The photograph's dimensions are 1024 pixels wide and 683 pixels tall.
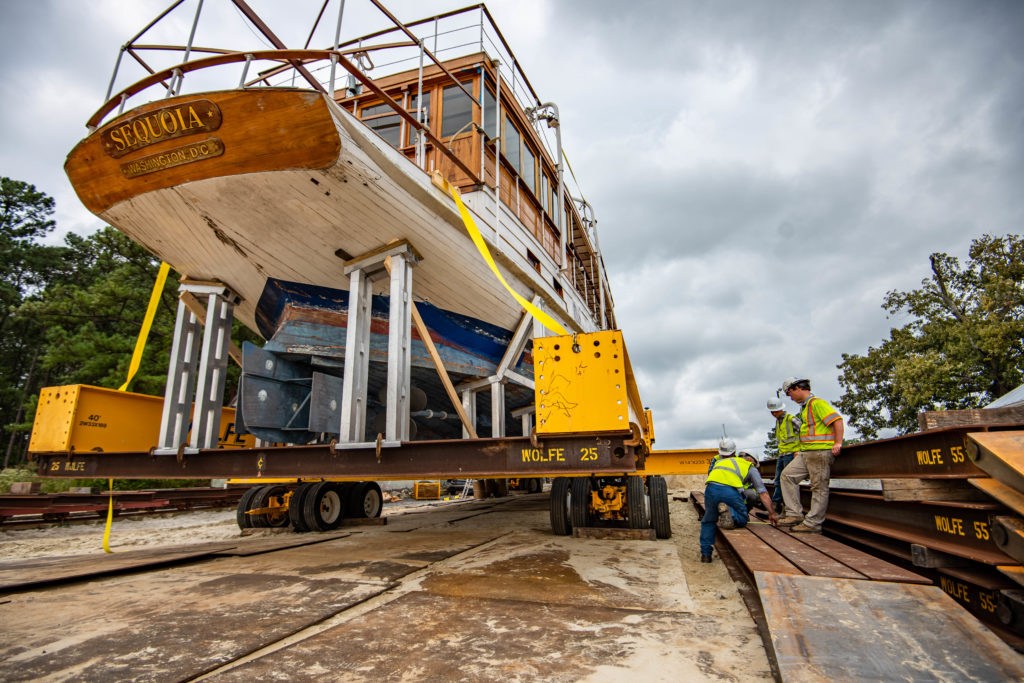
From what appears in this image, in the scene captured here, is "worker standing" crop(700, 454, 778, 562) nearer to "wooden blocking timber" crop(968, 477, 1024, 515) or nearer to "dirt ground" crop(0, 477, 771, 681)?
"dirt ground" crop(0, 477, 771, 681)

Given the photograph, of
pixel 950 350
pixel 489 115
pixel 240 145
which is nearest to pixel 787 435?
pixel 489 115

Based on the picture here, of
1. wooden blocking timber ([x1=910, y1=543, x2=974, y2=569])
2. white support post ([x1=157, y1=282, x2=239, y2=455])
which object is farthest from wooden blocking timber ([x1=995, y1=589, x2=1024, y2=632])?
white support post ([x1=157, y1=282, x2=239, y2=455])

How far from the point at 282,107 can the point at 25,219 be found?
36316mm

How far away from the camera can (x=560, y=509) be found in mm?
5297

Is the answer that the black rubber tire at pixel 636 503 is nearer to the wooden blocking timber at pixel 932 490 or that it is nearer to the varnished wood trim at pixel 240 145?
the wooden blocking timber at pixel 932 490

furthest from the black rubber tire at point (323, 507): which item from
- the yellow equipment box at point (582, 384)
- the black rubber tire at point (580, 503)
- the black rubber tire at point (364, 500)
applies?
the yellow equipment box at point (582, 384)

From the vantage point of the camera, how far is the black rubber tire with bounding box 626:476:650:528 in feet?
16.8

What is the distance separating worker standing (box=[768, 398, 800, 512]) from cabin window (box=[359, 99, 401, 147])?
19.4 ft

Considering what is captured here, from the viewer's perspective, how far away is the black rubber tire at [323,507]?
600 centimetres

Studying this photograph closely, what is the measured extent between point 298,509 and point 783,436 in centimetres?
569

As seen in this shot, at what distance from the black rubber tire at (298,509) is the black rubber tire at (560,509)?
300cm

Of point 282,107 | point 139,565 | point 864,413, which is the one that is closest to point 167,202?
point 282,107

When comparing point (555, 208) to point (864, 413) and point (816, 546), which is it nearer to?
point (816, 546)

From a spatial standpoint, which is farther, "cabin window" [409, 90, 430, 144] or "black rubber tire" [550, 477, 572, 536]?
"cabin window" [409, 90, 430, 144]
